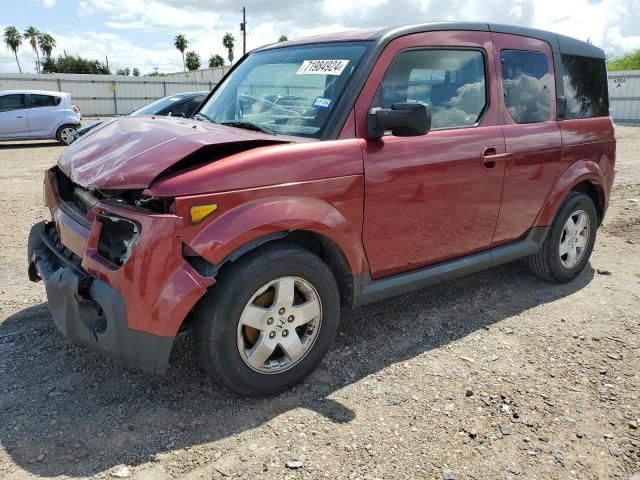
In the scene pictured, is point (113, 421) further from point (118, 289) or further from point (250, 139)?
point (250, 139)

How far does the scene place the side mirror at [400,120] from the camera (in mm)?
2898

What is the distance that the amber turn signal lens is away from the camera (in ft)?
8.13

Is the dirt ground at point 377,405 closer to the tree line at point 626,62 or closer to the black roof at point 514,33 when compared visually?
the black roof at point 514,33

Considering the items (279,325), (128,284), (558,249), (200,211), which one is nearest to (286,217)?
(200,211)

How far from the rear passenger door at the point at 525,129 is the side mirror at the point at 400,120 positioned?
43.7 inches

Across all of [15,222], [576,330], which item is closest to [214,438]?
[576,330]

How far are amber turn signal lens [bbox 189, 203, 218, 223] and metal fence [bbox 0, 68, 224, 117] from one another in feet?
85.4

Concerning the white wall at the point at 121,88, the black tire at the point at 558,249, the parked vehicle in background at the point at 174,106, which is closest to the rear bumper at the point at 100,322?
the black tire at the point at 558,249

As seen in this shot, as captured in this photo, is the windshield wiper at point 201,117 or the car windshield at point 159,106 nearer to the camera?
the windshield wiper at point 201,117

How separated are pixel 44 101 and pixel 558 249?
15191 millimetres

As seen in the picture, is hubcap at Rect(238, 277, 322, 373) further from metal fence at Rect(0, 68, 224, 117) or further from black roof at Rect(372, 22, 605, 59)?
metal fence at Rect(0, 68, 224, 117)

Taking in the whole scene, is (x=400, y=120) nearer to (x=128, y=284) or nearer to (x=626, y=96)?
(x=128, y=284)

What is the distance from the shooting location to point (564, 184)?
4.28 metres

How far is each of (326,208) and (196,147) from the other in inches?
29.1
